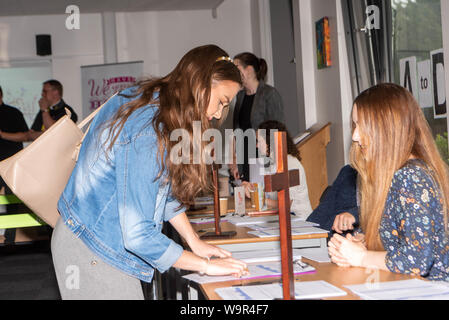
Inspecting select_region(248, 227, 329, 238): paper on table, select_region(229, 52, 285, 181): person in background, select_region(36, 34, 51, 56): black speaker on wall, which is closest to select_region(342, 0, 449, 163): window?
select_region(229, 52, 285, 181): person in background

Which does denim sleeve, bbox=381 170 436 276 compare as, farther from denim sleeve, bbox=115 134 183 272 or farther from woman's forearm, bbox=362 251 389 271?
denim sleeve, bbox=115 134 183 272

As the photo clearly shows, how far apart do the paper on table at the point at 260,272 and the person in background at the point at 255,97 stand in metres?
2.94

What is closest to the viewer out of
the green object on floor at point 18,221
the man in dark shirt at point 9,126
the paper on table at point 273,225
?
the green object on floor at point 18,221

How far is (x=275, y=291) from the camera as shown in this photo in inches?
53.9

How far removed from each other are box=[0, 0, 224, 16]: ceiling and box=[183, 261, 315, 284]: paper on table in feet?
20.9

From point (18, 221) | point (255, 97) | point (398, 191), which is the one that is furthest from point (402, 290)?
point (255, 97)

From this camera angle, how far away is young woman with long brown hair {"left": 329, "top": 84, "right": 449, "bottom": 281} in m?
1.51

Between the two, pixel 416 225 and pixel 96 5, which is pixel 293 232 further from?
pixel 96 5

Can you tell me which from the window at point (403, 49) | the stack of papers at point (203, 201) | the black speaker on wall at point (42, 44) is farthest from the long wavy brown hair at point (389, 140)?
the black speaker on wall at point (42, 44)

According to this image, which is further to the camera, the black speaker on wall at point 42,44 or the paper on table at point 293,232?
the black speaker on wall at point 42,44

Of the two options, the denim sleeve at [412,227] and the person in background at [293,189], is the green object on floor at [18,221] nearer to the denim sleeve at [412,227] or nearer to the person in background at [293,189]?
the person in background at [293,189]

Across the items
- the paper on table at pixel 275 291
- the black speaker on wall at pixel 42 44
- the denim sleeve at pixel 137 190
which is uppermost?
the black speaker on wall at pixel 42 44

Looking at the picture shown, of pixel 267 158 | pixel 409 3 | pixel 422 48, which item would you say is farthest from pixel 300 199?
pixel 409 3

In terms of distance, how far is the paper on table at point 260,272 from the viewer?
1.55 meters
